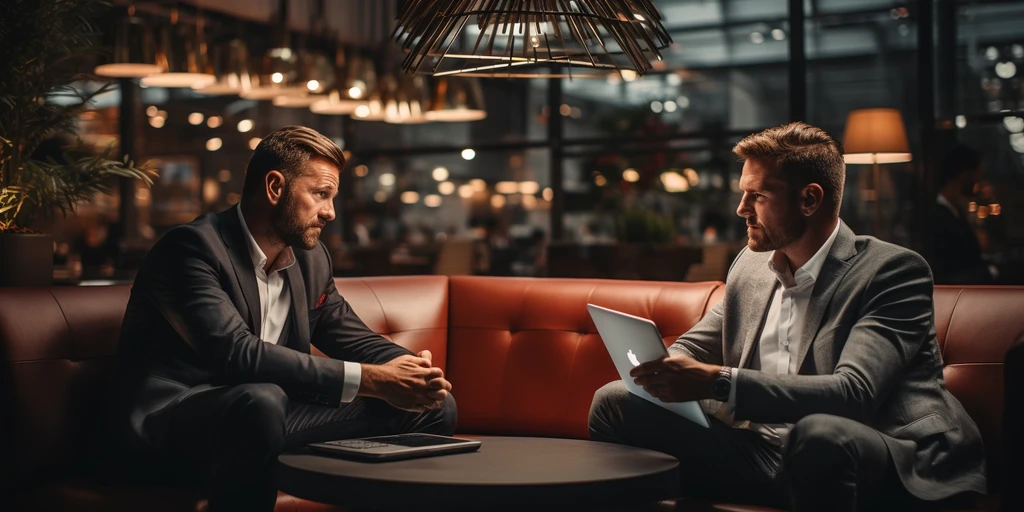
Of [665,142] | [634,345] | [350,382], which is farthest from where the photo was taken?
[665,142]

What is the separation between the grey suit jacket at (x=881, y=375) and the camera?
2115 millimetres

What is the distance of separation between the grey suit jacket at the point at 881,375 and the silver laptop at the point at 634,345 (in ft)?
0.49

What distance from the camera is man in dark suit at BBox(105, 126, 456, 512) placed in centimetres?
218

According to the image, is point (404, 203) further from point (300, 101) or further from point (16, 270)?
point (16, 270)

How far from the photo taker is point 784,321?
2.47 meters

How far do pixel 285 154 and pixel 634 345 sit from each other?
110 centimetres

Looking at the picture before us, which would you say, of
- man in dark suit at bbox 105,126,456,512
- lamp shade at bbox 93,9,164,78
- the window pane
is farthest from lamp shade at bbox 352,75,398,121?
man in dark suit at bbox 105,126,456,512

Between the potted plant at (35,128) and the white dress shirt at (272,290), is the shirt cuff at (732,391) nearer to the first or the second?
the white dress shirt at (272,290)

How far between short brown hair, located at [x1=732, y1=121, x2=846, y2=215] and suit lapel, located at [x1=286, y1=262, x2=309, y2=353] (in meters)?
1.28

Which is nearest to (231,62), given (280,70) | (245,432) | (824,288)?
(280,70)

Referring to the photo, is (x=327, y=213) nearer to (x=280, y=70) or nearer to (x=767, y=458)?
(x=767, y=458)

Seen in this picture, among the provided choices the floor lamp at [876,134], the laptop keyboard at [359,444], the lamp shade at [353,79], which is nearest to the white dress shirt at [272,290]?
the laptop keyboard at [359,444]

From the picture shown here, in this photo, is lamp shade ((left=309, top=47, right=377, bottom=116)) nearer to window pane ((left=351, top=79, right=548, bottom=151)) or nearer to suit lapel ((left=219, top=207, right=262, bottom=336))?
window pane ((left=351, top=79, right=548, bottom=151))

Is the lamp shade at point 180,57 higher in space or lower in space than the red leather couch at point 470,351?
higher
